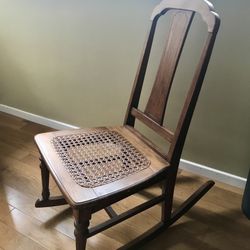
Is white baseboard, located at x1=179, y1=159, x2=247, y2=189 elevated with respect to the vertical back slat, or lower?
lower

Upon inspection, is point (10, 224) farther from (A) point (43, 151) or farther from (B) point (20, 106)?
(B) point (20, 106)

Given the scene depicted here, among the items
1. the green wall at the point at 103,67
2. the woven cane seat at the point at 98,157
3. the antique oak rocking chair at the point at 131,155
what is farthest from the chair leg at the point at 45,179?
the green wall at the point at 103,67

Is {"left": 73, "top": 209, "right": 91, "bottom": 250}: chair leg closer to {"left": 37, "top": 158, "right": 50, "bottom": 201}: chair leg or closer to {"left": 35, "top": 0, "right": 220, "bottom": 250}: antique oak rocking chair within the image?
{"left": 35, "top": 0, "right": 220, "bottom": 250}: antique oak rocking chair

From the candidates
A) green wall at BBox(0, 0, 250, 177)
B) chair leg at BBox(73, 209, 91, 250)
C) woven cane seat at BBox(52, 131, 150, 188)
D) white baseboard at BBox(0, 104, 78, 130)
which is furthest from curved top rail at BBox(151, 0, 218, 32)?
white baseboard at BBox(0, 104, 78, 130)

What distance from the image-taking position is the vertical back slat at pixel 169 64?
1.20m

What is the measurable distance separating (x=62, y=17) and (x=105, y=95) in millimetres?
549

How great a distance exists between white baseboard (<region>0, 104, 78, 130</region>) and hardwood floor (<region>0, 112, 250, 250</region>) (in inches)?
18.3

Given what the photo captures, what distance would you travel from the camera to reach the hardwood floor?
132 centimetres

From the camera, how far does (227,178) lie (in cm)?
168

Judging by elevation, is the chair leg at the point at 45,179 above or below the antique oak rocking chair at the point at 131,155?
below

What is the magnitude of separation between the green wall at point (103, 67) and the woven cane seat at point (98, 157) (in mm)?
542

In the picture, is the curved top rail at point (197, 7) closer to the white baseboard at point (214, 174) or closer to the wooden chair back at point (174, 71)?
the wooden chair back at point (174, 71)

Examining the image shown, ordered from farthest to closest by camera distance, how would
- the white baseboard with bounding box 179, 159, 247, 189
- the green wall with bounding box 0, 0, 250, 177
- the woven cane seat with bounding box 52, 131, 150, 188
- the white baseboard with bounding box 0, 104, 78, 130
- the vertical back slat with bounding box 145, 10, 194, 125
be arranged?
the white baseboard with bounding box 0, 104, 78, 130 → the white baseboard with bounding box 179, 159, 247, 189 → the green wall with bounding box 0, 0, 250, 177 → the vertical back slat with bounding box 145, 10, 194, 125 → the woven cane seat with bounding box 52, 131, 150, 188

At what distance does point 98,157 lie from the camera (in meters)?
1.21
